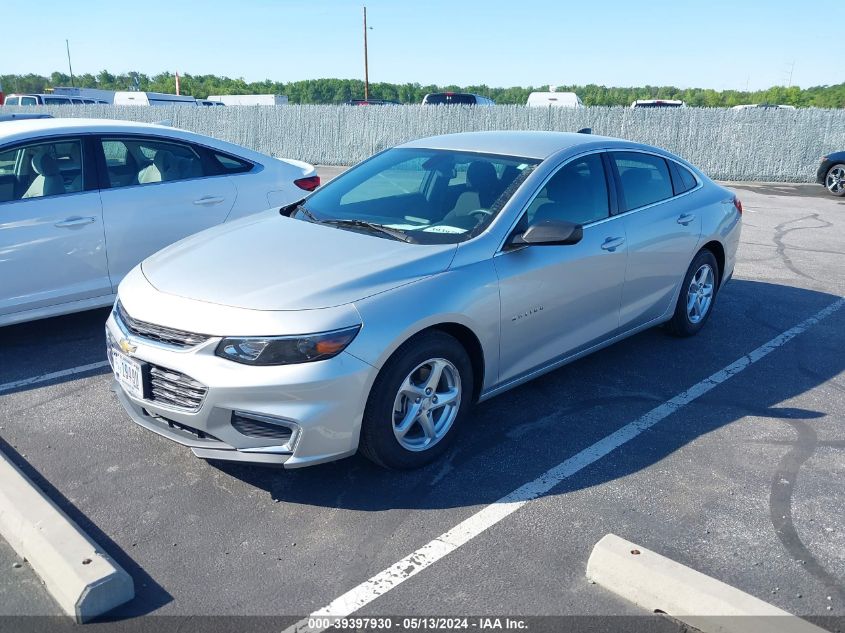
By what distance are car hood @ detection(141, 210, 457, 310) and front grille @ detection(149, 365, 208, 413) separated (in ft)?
1.27

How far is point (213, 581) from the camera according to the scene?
3135mm

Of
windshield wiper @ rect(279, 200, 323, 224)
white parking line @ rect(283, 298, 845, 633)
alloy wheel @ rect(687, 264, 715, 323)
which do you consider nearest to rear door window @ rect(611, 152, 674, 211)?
alloy wheel @ rect(687, 264, 715, 323)

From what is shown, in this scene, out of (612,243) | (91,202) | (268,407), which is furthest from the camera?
(91,202)

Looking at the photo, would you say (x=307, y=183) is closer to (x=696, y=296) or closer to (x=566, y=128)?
(x=696, y=296)

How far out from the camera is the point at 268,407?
3410 millimetres

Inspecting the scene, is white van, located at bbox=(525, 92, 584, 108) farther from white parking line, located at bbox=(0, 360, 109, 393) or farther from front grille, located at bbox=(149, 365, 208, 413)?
front grille, located at bbox=(149, 365, 208, 413)

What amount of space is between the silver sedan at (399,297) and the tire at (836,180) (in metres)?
13.1

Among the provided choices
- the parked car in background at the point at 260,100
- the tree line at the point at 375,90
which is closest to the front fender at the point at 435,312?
the parked car in background at the point at 260,100

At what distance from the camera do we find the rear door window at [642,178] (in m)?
5.33

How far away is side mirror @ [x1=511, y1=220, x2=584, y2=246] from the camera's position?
4168 millimetres

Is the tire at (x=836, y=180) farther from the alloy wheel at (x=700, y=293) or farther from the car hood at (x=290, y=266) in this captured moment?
the car hood at (x=290, y=266)

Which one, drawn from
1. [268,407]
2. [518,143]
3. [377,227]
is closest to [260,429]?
[268,407]

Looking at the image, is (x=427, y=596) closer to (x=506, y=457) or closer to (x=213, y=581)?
(x=213, y=581)

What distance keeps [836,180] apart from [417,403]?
16057 mm
